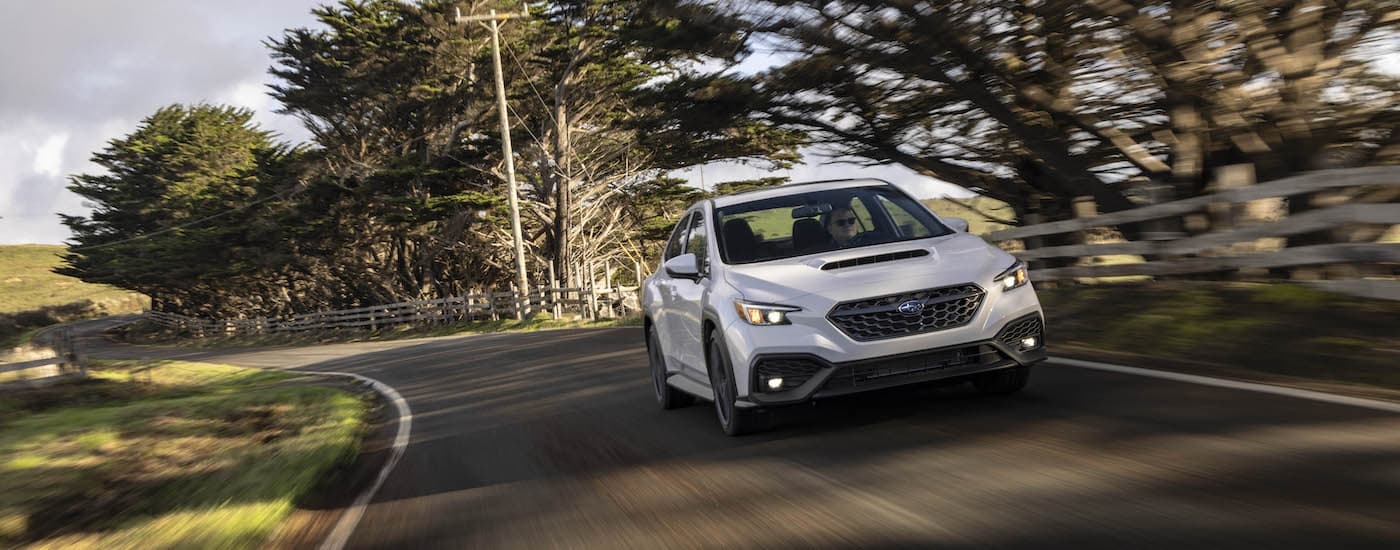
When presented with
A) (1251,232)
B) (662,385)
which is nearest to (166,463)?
(662,385)

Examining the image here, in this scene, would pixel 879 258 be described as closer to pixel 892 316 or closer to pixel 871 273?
pixel 871 273

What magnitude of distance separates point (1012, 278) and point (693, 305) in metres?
2.22

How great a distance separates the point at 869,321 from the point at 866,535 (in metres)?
2.07

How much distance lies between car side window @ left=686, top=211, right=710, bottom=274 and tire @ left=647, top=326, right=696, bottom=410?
100 centimetres

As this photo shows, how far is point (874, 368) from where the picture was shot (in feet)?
22.1

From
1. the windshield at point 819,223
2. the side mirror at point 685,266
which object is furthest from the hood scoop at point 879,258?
the side mirror at point 685,266

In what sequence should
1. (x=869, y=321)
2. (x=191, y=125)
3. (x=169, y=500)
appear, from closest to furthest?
(x=869, y=321) < (x=169, y=500) < (x=191, y=125)

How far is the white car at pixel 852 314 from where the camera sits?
670cm

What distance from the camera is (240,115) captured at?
69.4 m

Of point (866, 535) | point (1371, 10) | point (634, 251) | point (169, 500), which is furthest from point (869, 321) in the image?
point (634, 251)

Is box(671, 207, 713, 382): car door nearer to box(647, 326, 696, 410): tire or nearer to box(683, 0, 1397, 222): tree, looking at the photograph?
box(647, 326, 696, 410): tire

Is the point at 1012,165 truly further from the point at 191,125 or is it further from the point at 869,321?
the point at 191,125

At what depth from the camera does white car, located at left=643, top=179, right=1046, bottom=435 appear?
6703 millimetres

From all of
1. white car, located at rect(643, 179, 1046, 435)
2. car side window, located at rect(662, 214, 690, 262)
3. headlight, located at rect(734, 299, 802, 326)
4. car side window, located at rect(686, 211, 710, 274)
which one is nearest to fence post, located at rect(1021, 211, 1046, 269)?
car side window, located at rect(662, 214, 690, 262)
